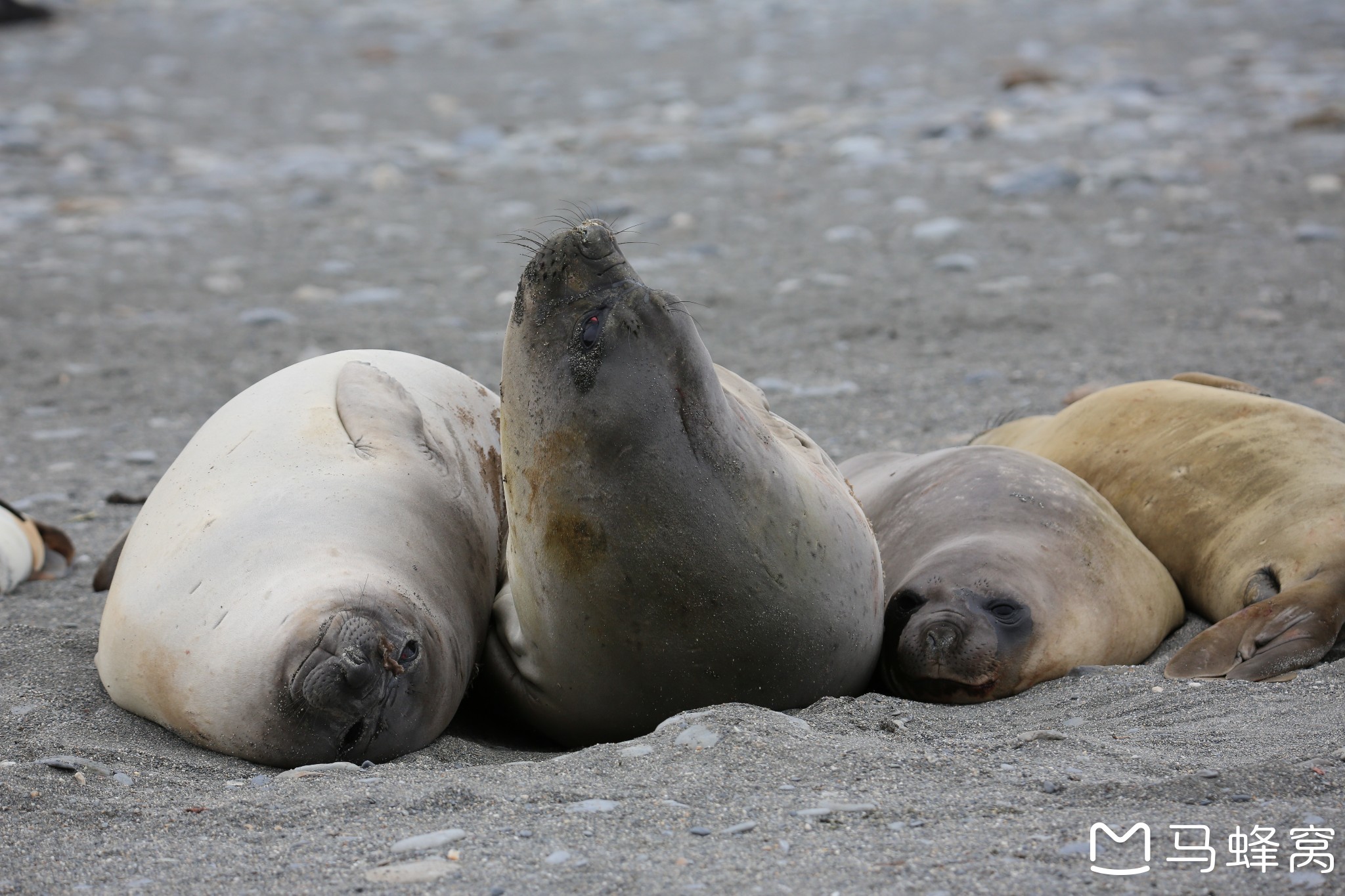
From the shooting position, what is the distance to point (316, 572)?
296 centimetres

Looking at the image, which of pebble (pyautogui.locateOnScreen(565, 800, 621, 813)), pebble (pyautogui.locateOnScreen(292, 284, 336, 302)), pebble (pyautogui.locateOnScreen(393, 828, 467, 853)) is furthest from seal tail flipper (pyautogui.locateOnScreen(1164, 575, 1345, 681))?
pebble (pyautogui.locateOnScreen(292, 284, 336, 302))

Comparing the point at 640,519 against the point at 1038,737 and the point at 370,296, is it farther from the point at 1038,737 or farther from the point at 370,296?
the point at 370,296

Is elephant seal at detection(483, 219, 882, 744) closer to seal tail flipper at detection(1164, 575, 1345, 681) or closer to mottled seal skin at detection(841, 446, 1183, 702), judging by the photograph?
mottled seal skin at detection(841, 446, 1183, 702)

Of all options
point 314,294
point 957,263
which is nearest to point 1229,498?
point 957,263

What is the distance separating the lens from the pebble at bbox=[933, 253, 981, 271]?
7863 millimetres

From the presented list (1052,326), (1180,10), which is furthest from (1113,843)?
(1180,10)

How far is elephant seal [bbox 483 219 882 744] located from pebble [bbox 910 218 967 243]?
5.60 m

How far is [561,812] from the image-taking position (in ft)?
8.13

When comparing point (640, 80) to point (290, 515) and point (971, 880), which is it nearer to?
point (290, 515)

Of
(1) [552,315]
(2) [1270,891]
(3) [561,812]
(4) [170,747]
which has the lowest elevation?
(4) [170,747]

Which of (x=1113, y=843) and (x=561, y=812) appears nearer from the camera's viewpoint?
(x=1113, y=843)

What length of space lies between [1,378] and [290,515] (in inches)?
171

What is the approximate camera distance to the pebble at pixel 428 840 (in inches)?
91.7

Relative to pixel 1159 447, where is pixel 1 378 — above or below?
below
